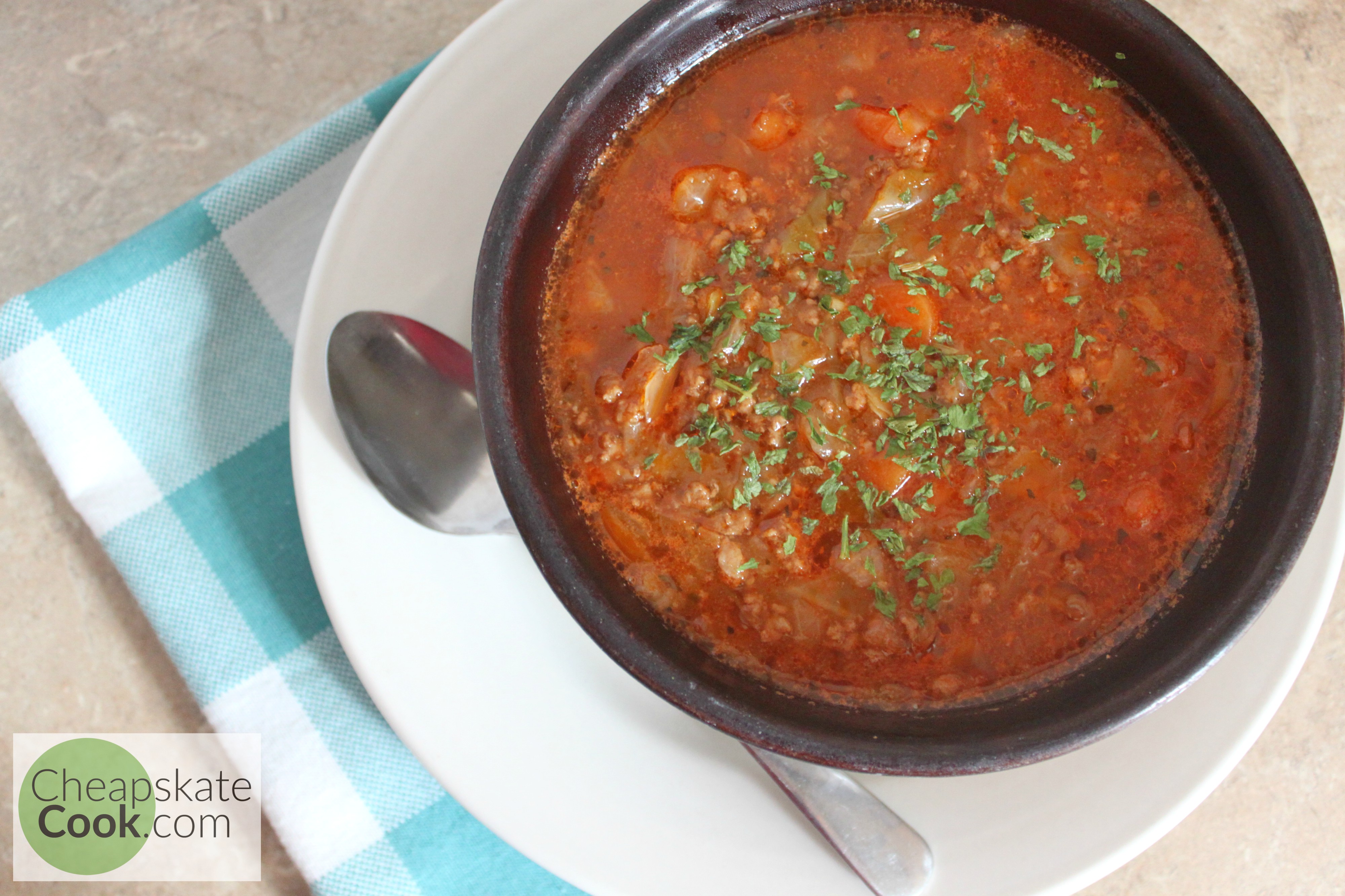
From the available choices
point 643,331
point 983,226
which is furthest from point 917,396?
point 643,331

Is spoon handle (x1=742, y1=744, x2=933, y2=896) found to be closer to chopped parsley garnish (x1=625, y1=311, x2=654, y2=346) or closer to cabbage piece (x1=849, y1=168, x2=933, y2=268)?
chopped parsley garnish (x1=625, y1=311, x2=654, y2=346)

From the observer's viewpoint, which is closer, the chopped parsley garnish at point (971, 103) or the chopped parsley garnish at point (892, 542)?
the chopped parsley garnish at point (892, 542)

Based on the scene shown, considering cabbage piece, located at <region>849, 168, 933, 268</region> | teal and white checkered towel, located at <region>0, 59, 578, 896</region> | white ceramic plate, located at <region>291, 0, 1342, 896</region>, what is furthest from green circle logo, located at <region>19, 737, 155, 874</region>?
cabbage piece, located at <region>849, 168, 933, 268</region>

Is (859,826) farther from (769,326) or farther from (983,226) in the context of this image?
(983,226)

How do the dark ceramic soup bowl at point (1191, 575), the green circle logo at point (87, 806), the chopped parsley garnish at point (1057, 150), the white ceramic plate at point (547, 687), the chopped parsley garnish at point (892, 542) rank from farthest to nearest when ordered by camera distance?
the green circle logo at point (87, 806), the white ceramic plate at point (547, 687), the chopped parsley garnish at point (1057, 150), the chopped parsley garnish at point (892, 542), the dark ceramic soup bowl at point (1191, 575)

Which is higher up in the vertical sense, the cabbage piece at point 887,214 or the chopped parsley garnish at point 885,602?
the cabbage piece at point 887,214

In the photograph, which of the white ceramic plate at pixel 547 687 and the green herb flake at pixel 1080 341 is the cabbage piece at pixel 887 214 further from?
the white ceramic plate at pixel 547 687

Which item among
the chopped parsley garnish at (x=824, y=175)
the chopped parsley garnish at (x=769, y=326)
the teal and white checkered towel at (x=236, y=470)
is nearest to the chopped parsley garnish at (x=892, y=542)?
the chopped parsley garnish at (x=769, y=326)
